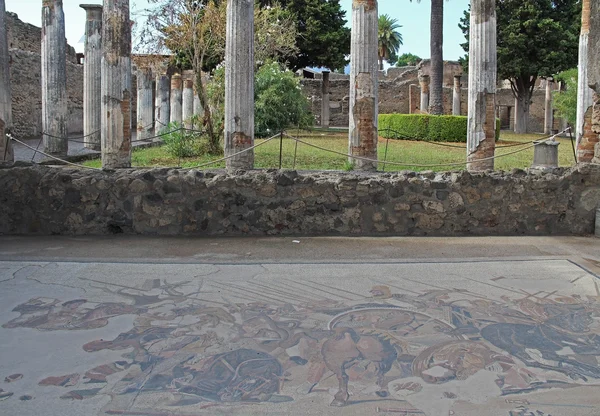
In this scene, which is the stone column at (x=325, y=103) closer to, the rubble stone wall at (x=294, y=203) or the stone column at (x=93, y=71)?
the stone column at (x=93, y=71)

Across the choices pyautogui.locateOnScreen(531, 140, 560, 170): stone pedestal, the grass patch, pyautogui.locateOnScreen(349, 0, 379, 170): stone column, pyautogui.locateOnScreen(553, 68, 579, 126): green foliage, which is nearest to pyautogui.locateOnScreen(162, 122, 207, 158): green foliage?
the grass patch

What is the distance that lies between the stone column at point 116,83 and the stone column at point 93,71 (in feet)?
12.6

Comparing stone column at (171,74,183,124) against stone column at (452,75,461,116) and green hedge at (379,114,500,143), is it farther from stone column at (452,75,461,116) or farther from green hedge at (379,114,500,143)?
stone column at (452,75,461,116)

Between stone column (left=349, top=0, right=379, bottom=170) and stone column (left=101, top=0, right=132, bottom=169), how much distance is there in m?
4.17

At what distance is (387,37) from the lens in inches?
2335

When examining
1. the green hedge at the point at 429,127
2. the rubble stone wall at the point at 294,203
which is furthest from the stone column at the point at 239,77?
the green hedge at the point at 429,127

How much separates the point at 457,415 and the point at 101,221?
193 inches

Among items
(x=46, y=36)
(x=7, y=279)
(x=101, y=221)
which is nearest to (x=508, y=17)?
(x=46, y=36)

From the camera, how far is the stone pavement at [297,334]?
281 centimetres

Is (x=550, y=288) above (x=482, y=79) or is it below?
below

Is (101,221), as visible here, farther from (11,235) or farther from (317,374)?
(317,374)

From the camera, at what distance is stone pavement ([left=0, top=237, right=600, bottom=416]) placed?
281 centimetres

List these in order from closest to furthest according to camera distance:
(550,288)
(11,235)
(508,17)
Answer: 1. (550,288)
2. (11,235)
3. (508,17)

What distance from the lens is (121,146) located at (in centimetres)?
1208
